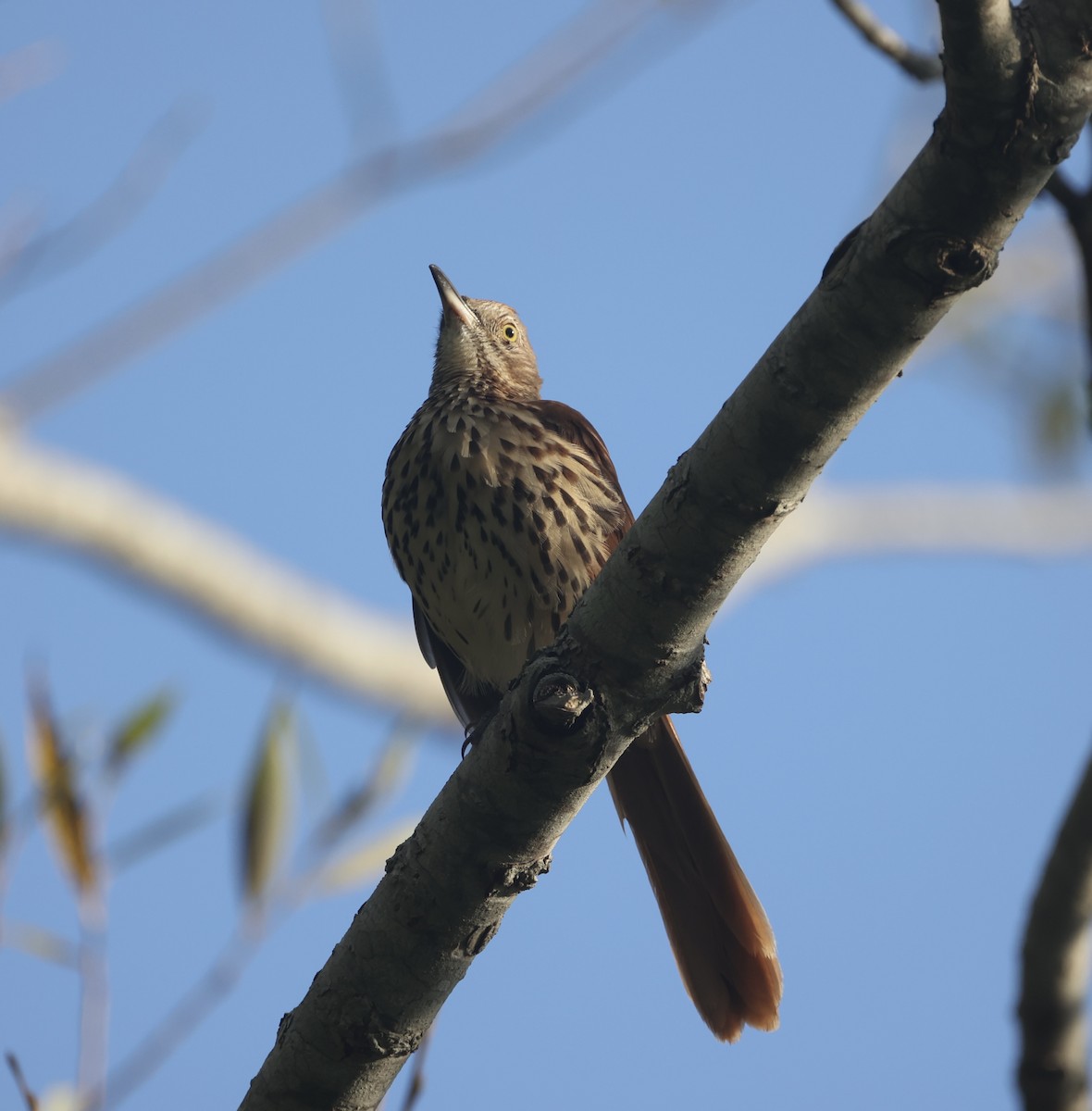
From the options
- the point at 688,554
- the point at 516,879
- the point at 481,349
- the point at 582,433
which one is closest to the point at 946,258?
the point at 688,554

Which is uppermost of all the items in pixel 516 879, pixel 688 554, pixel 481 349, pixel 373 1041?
pixel 481 349

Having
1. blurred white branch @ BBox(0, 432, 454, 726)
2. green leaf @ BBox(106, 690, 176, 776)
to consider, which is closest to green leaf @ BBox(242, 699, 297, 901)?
green leaf @ BBox(106, 690, 176, 776)

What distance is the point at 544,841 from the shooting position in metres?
2.34

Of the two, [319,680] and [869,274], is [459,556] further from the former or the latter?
[319,680]

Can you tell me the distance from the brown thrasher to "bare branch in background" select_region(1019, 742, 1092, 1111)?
2.95ft

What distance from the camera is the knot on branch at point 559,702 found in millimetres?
2188

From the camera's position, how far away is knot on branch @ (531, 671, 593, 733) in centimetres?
219

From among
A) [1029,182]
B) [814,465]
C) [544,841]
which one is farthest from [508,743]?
[1029,182]

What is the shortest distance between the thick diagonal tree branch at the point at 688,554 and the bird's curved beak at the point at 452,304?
285cm

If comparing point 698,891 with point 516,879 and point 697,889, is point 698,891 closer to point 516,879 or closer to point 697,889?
point 697,889

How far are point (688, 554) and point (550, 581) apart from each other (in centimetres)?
167

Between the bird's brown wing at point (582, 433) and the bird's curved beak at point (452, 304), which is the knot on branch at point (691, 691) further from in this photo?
the bird's curved beak at point (452, 304)

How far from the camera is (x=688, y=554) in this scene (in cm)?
209

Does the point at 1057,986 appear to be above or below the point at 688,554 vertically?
below
